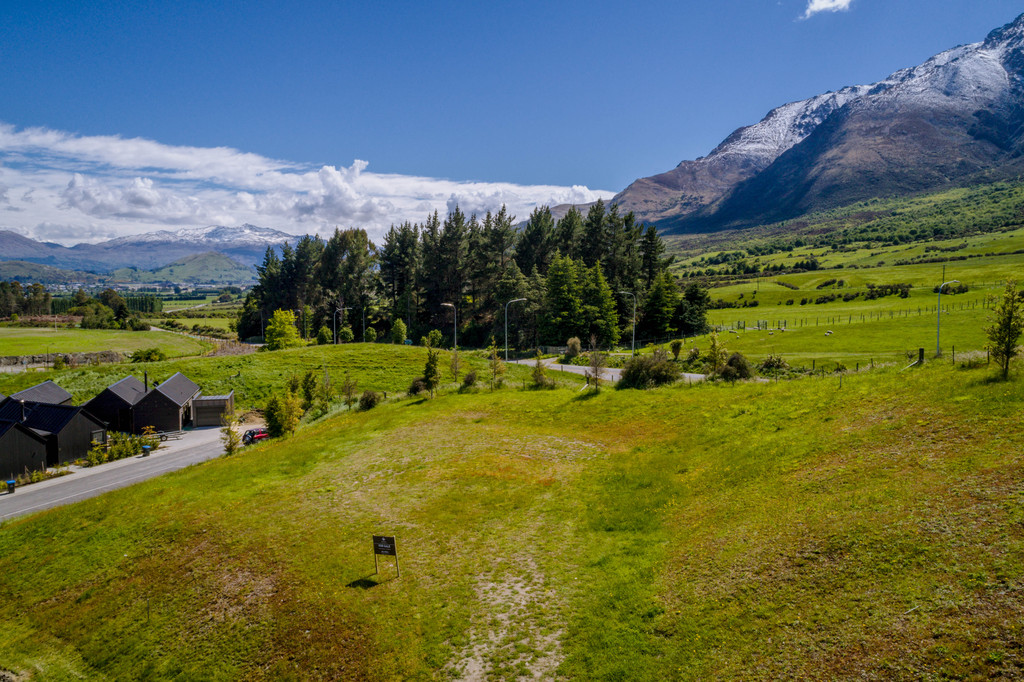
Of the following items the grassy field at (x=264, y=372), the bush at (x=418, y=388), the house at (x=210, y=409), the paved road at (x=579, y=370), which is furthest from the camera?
the grassy field at (x=264, y=372)

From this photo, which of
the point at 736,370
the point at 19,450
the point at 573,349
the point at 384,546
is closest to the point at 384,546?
the point at 384,546

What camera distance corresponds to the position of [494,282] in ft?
324

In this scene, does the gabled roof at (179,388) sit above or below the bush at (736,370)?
below

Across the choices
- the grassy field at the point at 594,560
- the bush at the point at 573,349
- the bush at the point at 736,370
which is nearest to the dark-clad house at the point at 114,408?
the grassy field at the point at 594,560

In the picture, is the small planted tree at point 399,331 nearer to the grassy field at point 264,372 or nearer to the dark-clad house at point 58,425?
the grassy field at point 264,372

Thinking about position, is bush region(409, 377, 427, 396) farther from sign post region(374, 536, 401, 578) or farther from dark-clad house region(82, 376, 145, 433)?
sign post region(374, 536, 401, 578)

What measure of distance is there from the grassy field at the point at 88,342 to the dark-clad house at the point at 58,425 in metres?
50.5

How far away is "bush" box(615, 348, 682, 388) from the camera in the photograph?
41656mm

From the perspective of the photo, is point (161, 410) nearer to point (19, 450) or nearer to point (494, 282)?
point (19, 450)

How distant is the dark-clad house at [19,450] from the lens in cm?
4016

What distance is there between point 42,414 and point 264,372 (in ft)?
74.1

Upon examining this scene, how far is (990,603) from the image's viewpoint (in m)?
11.3

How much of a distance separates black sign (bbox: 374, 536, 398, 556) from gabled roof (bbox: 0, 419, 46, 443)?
4229 centimetres

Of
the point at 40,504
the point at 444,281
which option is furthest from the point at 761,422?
the point at 444,281
